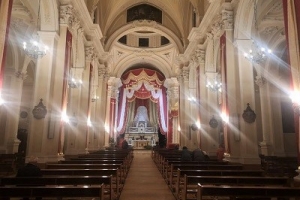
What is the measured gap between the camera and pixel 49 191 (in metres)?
3.32

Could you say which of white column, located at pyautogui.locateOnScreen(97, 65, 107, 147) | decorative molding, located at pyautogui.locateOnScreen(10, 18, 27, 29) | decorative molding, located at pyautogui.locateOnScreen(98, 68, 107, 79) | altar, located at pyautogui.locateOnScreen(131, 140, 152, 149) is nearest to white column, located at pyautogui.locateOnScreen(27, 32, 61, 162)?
decorative molding, located at pyautogui.locateOnScreen(10, 18, 27, 29)

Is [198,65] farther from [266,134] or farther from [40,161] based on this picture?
[40,161]

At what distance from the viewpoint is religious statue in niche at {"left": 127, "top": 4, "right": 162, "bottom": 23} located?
65.9ft

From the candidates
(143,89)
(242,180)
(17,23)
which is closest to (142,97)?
(143,89)

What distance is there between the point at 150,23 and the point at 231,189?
58.0 ft

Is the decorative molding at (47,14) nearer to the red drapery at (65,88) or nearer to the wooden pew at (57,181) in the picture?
the red drapery at (65,88)

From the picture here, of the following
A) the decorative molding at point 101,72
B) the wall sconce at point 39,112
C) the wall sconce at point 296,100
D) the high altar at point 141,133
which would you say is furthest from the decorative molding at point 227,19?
the high altar at point 141,133

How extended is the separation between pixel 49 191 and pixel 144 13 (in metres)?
18.5

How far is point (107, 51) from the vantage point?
18.7 meters

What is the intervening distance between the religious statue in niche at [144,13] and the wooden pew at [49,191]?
1800 centimetres

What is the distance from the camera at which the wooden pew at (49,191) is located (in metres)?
3.27

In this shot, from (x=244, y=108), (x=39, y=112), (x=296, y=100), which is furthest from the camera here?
(x=244, y=108)

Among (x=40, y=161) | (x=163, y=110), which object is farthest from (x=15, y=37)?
(x=163, y=110)

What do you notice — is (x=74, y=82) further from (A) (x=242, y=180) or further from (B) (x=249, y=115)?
(A) (x=242, y=180)
